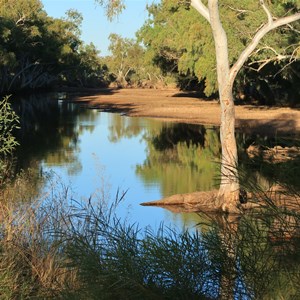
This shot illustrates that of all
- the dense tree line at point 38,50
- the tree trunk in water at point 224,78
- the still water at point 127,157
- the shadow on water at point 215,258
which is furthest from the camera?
the dense tree line at point 38,50

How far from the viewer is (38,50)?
7225cm

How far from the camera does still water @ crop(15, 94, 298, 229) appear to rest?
14.8 metres

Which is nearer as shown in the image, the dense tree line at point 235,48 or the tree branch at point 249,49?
the tree branch at point 249,49

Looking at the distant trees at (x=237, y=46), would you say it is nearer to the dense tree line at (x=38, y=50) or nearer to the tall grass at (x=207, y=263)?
the dense tree line at (x=38, y=50)

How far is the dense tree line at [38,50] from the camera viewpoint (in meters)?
57.5

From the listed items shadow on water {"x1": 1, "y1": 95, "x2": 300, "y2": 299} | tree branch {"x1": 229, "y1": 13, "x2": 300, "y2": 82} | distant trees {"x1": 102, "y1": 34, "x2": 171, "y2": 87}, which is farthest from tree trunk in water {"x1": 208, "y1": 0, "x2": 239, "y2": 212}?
distant trees {"x1": 102, "y1": 34, "x2": 171, "y2": 87}

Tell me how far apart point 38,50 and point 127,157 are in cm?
5031

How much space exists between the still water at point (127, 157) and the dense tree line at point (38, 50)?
1806cm

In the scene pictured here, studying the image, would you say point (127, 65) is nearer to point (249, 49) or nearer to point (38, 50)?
point (38, 50)

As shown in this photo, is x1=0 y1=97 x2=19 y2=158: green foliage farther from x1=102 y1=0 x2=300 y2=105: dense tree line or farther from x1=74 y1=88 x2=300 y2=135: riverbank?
x1=74 y1=88 x2=300 y2=135: riverbank

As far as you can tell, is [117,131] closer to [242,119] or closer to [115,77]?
[242,119]

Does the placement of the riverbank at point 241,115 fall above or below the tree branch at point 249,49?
below

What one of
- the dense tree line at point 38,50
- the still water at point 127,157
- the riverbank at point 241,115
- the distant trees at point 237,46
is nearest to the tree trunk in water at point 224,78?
the still water at point 127,157

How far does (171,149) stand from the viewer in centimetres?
2695
